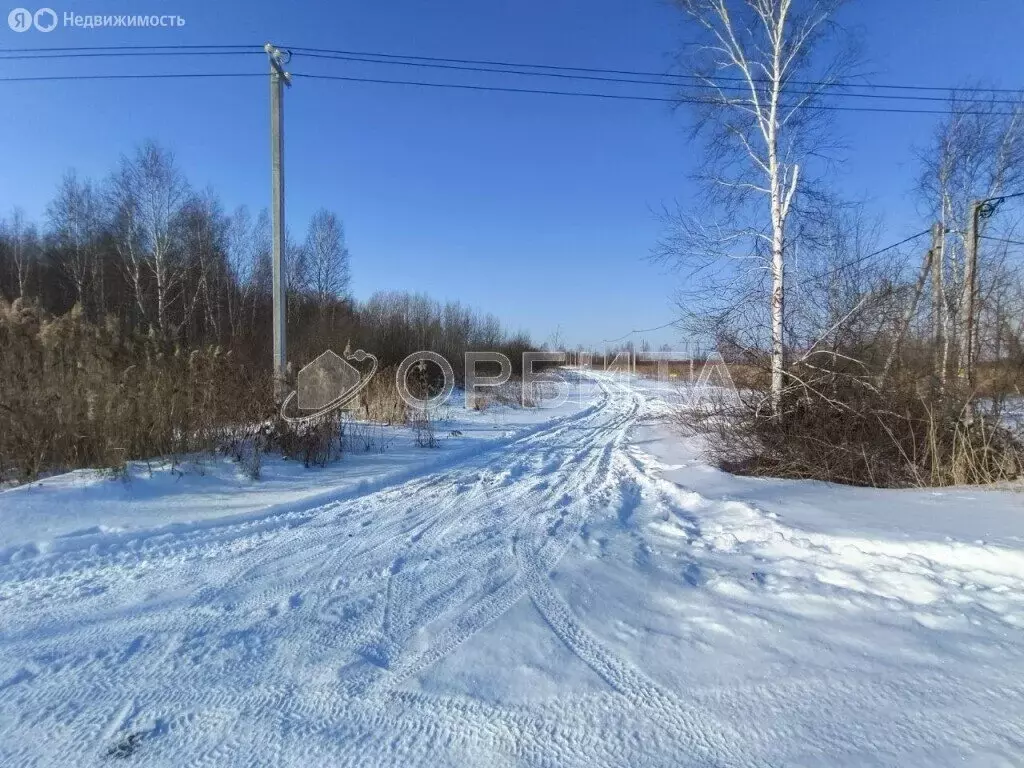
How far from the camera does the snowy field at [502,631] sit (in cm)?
178

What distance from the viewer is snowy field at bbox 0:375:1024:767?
5.85ft

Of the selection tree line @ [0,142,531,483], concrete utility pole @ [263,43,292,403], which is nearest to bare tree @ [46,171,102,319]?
tree line @ [0,142,531,483]

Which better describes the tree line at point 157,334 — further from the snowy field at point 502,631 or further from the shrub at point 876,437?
the shrub at point 876,437

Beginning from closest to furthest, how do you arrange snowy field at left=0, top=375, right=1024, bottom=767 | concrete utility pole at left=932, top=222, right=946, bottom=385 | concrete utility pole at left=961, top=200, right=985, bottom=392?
snowy field at left=0, top=375, right=1024, bottom=767, concrete utility pole at left=961, top=200, right=985, bottom=392, concrete utility pole at left=932, top=222, right=946, bottom=385

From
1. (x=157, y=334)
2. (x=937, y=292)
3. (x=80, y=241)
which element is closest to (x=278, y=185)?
(x=157, y=334)

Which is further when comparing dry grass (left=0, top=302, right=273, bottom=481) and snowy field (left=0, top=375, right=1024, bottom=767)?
dry grass (left=0, top=302, right=273, bottom=481)

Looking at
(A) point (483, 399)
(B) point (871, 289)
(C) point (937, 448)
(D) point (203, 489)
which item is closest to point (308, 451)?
(D) point (203, 489)

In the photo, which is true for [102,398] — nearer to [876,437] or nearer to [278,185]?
[278,185]

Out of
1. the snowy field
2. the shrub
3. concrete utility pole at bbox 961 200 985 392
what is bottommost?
the snowy field

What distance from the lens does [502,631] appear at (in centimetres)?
254

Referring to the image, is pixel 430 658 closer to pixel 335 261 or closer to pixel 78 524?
pixel 78 524

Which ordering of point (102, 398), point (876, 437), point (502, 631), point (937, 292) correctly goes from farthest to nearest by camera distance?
point (937, 292) → point (876, 437) → point (102, 398) → point (502, 631)

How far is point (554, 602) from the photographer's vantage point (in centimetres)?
289

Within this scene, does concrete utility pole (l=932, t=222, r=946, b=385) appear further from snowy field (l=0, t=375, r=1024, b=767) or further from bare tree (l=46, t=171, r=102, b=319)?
bare tree (l=46, t=171, r=102, b=319)
